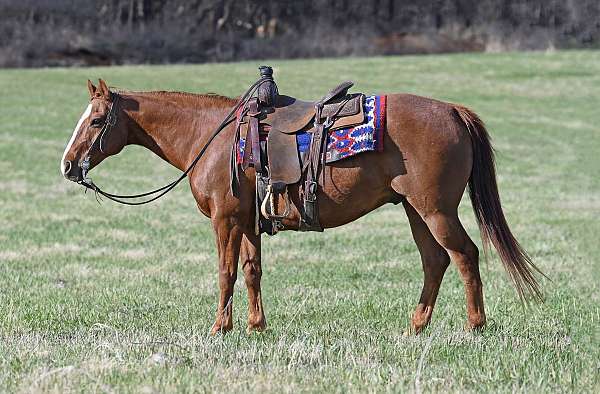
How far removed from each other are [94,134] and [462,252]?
2935mm

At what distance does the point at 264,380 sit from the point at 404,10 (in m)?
38.4

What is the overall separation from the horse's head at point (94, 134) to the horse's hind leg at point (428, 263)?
2.34m

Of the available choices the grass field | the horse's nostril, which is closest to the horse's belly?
the grass field

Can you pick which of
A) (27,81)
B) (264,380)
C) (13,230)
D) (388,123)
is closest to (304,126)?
(388,123)

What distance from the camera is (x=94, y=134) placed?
24.4 feet

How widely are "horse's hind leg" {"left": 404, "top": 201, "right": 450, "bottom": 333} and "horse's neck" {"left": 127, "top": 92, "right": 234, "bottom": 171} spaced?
1.70 meters

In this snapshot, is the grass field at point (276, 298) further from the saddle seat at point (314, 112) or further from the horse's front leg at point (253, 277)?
the saddle seat at point (314, 112)

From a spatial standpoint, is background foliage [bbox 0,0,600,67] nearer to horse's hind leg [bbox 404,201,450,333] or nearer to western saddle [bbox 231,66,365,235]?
horse's hind leg [bbox 404,201,450,333]

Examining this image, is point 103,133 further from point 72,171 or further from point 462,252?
point 462,252

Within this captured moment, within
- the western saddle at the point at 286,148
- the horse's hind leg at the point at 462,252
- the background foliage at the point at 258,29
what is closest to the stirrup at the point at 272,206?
the western saddle at the point at 286,148

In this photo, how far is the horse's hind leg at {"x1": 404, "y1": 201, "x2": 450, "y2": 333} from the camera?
734 cm

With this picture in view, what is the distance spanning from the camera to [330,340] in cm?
657

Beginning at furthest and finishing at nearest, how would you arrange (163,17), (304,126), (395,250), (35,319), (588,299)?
1. (163,17)
2. (395,250)
3. (588,299)
4. (35,319)
5. (304,126)

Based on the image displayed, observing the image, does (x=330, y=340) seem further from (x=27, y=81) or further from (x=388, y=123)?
(x=27, y=81)
